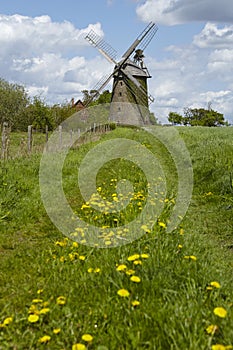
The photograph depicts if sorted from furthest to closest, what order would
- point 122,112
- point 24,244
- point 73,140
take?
1. point 122,112
2. point 73,140
3. point 24,244

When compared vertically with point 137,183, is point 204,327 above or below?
below

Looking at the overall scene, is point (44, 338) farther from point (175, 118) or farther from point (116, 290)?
point (175, 118)

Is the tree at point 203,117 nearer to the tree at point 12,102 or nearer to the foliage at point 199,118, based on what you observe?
A: the foliage at point 199,118

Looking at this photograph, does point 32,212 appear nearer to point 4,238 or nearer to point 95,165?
point 4,238

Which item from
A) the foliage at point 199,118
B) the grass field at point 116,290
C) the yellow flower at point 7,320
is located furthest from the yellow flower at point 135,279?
the foliage at point 199,118

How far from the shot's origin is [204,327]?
3.00 meters

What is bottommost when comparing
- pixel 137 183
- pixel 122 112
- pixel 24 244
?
pixel 24 244

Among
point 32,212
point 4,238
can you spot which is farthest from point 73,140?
point 4,238

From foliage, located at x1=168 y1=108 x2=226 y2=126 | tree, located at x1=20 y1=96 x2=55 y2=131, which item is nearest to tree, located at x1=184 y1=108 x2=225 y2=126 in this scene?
foliage, located at x1=168 y1=108 x2=226 y2=126

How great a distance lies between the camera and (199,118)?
76688 millimetres

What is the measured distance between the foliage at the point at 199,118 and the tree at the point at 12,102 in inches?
1243

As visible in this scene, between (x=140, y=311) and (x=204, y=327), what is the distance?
21.3 inches

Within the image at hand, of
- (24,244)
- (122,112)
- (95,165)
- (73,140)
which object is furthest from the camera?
(122,112)

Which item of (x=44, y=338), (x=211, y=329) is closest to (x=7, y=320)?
(x=44, y=338)
